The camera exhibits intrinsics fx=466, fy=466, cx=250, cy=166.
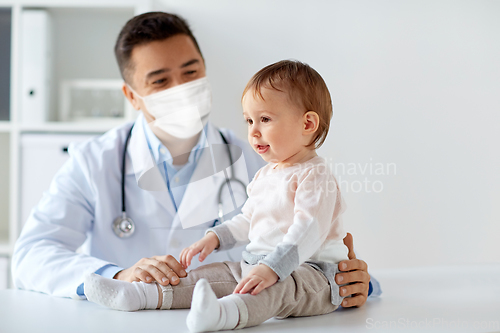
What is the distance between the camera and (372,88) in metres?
0.75

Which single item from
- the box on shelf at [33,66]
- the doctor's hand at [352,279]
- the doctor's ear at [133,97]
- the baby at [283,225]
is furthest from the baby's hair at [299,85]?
the box on shelf at [33,66]

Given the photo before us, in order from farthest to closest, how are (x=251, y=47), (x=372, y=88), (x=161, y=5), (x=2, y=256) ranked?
1. (x=2, y=256)
2. (x=161, y=5)
3. (x=251, y=47)
4. (x=372, y=88)

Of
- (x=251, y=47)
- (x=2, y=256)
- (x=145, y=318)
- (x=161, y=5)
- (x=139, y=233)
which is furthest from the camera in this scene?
(x=2, y=256)

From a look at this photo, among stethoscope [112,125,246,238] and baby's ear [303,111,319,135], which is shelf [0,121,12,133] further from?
baby's ear [303,111,319,135]

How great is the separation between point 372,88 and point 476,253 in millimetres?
320

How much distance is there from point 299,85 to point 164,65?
0.60 meters

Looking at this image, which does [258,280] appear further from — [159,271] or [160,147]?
[160,147]

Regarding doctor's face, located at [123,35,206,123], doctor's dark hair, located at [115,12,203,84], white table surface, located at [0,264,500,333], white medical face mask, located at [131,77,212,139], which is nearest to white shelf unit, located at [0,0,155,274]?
doctor's dark hair, located at [115,12,203,84]

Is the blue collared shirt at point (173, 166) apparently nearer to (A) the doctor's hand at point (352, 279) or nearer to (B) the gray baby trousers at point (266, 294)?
(B) the gray baby trousers at point (266, 294)

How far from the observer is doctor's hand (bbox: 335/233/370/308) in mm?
697

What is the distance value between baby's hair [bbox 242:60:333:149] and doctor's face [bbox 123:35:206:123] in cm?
51

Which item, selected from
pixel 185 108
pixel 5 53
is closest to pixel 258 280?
pixel 185 108

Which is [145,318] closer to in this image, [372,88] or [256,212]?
[256,212]

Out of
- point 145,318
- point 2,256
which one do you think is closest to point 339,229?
point 145,318
